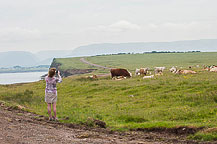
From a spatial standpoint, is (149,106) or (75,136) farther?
(149,106)

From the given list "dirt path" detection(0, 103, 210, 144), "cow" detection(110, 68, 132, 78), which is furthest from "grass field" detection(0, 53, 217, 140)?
"cow" detection(110, 68, 132, 78)

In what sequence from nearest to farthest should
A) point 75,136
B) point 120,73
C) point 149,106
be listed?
point 75,136 < point 149,106 < point 120,73

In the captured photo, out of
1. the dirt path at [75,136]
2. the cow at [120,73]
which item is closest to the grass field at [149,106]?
the dirt path at [75,136]

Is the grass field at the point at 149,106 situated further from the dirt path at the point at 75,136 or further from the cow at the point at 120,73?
the cow at the point at 120,73

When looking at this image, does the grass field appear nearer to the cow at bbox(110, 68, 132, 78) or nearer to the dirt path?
the dirt path

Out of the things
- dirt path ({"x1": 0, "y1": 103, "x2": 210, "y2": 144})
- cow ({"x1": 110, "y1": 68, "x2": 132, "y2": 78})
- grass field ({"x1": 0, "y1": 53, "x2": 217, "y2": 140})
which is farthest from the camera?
cow ({"x1": 110, "y1": 68, "x2": 132, "y2": 78})

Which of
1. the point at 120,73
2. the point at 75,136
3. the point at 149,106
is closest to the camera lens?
the point at 75,136

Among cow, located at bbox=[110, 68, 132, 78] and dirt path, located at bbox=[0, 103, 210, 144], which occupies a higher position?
cow, located at bbox=[110, 68, 132, 78]

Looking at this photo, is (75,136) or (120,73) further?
(120,73)

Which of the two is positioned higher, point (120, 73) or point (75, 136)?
point (120, 73)

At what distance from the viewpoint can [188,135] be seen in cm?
1167

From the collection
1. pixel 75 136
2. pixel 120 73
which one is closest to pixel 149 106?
pixel 75 136

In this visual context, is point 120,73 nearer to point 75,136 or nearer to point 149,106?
point 149,106

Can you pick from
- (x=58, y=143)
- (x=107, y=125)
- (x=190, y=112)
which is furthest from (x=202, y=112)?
(x=58, y=143)
